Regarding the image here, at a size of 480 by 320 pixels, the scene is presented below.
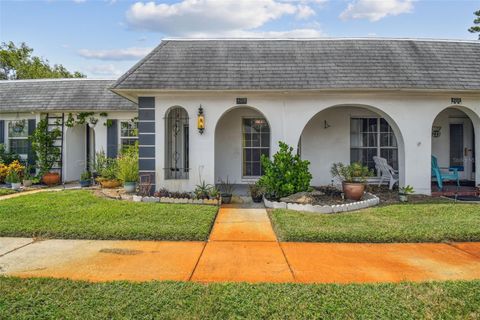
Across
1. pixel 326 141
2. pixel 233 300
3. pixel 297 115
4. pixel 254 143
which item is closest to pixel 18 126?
pixel 254 143

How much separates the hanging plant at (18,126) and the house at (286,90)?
6658 millimetres

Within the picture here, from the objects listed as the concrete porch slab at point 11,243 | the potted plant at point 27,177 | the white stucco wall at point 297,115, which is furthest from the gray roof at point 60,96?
the concrete porch slab at point 11,243

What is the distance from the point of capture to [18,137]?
13.9 m

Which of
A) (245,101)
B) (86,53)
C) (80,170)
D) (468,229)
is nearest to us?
(468,229)

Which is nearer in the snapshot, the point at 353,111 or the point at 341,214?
the point at 341,214

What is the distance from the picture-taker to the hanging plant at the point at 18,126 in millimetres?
13820

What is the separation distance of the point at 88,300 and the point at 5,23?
14.9 m

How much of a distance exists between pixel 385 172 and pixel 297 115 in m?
3.92

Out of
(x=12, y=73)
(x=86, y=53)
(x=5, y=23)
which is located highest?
(x=86, y=53)

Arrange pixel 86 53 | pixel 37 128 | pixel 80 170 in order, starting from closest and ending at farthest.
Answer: pixel 37 128
pixel 80 170
pixel 86 53

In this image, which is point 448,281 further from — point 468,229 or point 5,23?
point 5,23

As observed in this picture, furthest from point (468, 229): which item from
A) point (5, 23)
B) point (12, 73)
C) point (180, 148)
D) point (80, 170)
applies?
point (12, 73)

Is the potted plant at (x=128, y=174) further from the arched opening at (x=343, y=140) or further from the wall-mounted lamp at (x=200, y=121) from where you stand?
the arched opening at (x=343, y=140)

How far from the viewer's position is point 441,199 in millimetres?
9406
